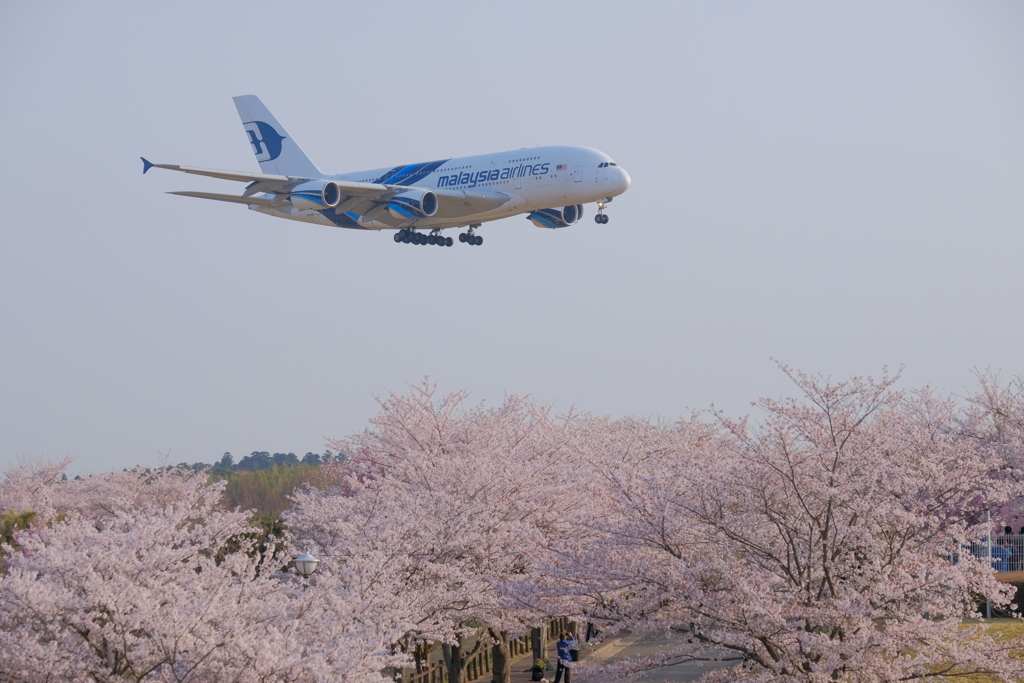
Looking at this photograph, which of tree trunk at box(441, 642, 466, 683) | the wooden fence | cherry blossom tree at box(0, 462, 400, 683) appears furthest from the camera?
the wooden fence

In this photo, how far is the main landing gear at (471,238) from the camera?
47562 millimetres

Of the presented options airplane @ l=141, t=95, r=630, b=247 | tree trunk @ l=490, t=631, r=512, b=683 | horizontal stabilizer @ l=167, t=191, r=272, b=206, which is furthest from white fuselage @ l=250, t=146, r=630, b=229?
tree trunk @ l=490, t=631, r=512, b=683

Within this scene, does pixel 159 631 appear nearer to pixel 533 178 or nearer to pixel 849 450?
pixel 849 450

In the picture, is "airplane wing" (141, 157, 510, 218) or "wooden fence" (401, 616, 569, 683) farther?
"airplane wing" (141, 157, 510, 218)

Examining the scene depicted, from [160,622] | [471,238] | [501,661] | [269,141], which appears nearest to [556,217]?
[471,238]

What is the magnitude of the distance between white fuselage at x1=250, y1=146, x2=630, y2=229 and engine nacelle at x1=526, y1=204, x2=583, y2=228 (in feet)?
5.95

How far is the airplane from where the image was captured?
4247 centimetres

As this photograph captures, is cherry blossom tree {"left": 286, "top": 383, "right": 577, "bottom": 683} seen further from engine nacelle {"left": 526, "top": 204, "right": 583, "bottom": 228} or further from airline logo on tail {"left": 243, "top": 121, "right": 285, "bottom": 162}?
airline logo on tail {"left": 243, "top": 121, "right": 285, "bottom": 162}

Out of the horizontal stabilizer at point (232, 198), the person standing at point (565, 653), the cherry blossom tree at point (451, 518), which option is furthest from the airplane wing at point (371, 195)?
the person standing at point (565, 653)

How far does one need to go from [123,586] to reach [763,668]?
738 centimetres

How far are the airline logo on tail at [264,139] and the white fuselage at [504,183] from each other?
13763mm

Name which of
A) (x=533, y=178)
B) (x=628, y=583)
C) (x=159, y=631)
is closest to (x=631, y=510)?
(x=628, y=583)

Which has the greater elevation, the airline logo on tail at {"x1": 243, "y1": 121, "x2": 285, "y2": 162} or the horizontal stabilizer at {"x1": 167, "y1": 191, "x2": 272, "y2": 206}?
the airline logo on tail at {"x1": 243, "y1": 121, "x2": 285, "y2": 162}

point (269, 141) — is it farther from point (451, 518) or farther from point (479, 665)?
point (451, 518)
